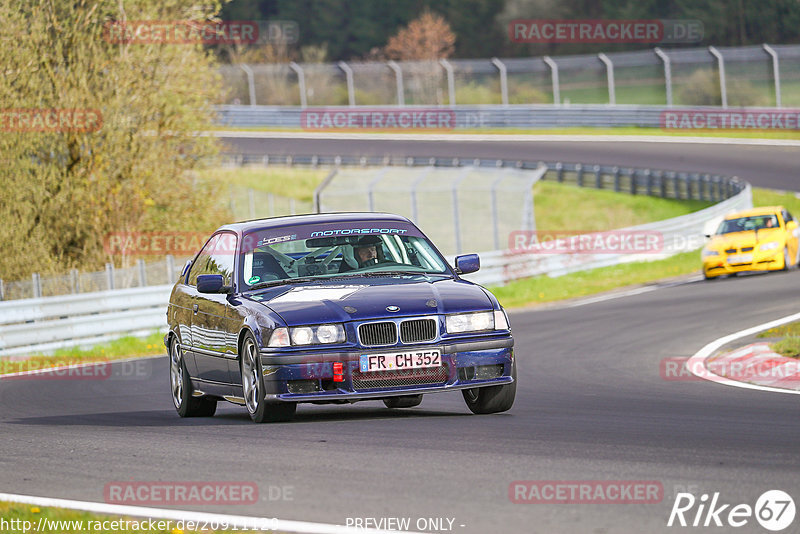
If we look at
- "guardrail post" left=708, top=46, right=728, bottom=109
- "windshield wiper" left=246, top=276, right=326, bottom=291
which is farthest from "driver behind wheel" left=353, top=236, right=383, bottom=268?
"guardrail post" left=708, top=46, right=728, bottom=109

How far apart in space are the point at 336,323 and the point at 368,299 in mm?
333

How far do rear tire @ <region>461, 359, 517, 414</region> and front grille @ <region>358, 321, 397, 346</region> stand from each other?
3.52 feet

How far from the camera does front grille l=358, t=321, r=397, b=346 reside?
30.3 feet

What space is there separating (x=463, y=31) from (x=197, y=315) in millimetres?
82266

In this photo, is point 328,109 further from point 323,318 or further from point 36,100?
point 323,318

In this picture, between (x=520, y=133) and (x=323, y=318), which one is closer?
(x=323, y=318)

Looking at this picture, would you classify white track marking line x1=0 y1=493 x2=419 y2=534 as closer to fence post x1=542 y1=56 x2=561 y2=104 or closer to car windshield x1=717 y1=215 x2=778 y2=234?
car windshield x1=717 y1=215 x2=778 y2=234

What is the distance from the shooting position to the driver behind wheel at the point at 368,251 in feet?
34.4

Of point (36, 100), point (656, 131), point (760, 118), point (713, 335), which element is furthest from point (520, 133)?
point (713, 335)

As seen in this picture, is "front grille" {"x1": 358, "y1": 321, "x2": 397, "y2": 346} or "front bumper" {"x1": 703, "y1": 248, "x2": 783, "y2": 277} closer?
"front grille" {"x1": 358, "y1": 321, "x2": 397, "y2": 346}

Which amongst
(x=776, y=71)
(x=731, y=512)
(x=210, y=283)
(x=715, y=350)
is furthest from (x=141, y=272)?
(x=776, y=71)

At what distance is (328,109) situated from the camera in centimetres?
6306

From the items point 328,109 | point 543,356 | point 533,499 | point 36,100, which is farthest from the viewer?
point 328,109

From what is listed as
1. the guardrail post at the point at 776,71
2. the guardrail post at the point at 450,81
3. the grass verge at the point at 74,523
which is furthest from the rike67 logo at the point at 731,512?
the guardrail post at the point at 450,81
